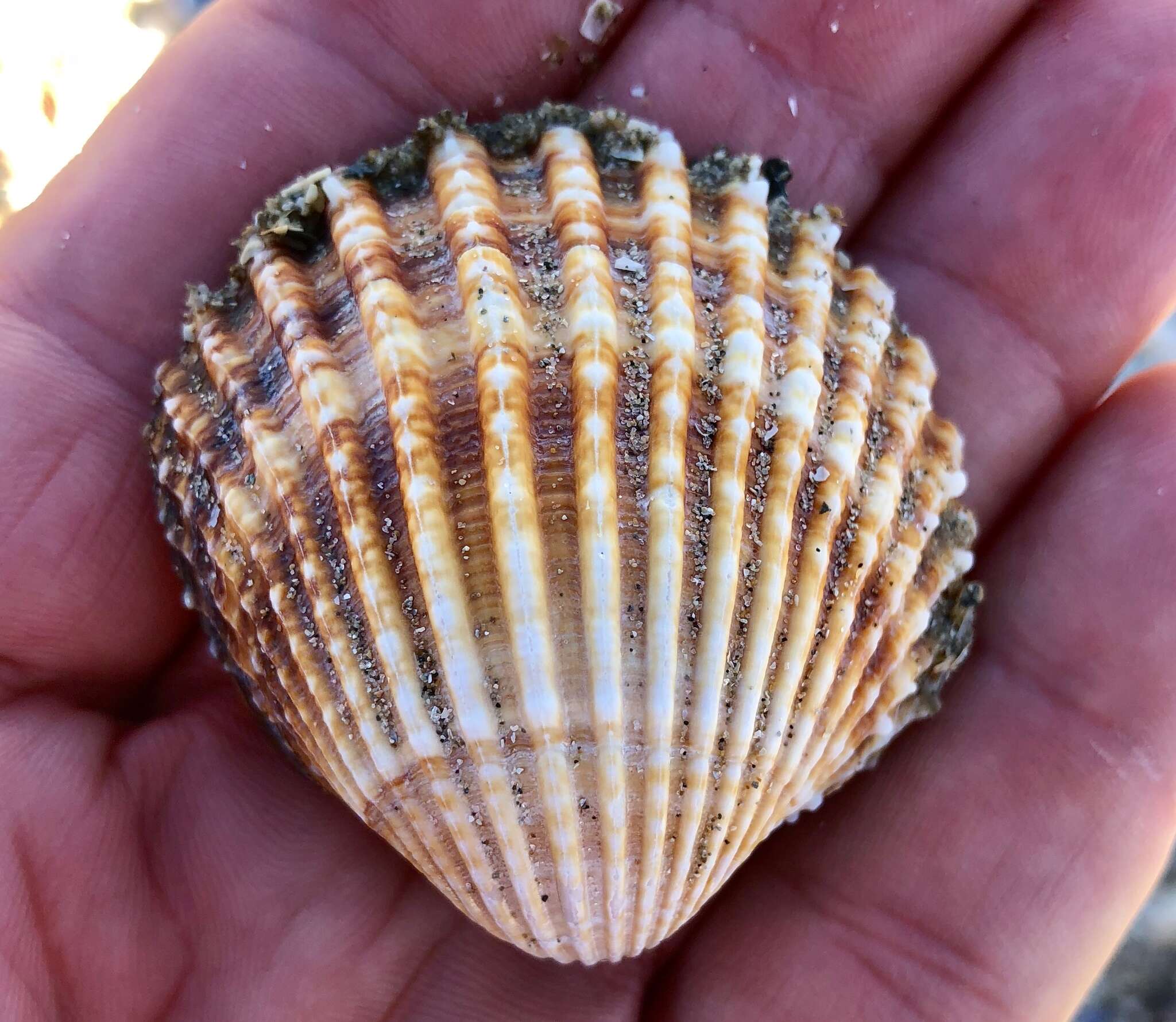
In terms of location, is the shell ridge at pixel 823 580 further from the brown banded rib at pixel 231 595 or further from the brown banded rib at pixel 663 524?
the brown banded rib at pixel 231 595

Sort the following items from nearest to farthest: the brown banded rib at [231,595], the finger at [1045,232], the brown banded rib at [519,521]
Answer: the brown banded rib at [519,521] < the brown banded rib at [231,595] < the finger at [1045,232]

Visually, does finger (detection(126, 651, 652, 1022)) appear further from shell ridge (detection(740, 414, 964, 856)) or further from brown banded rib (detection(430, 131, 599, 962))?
shell ridge (detection(740, 414, 964, 856))

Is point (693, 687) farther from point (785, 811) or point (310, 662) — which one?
point (310, 662)

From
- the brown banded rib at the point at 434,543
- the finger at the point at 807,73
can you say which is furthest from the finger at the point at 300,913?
the finger at the point at 807,73

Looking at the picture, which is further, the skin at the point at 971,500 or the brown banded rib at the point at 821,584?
the skin at the point at 971,500

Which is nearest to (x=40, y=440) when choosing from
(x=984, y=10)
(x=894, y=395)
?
(x=894, y=395)

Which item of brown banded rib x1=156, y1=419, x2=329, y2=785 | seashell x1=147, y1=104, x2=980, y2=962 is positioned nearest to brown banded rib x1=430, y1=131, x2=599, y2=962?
seashell x1=147, y1=104, x2=980, y2=962
